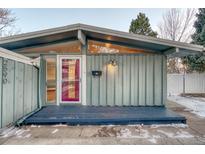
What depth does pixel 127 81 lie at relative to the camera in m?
6.66

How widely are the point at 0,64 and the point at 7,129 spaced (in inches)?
61.6

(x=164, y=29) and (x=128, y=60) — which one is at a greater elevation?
(x=164, y=29)

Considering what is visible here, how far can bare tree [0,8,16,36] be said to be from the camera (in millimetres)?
12461

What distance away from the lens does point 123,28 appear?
52.9 ft

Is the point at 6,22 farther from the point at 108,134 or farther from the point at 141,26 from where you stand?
the point at 108,134

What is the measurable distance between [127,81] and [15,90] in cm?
389

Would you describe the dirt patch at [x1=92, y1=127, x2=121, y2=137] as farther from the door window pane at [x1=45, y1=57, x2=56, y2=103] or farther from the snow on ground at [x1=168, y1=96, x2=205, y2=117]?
the snow on ground at [x1=168, y1=96, x2=205, y2=117]

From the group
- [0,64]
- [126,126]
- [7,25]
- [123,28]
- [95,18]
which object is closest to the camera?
[0,64]

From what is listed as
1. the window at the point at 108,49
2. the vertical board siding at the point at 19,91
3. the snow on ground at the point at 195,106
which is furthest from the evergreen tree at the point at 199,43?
the vertical board siding at the point at 19,91

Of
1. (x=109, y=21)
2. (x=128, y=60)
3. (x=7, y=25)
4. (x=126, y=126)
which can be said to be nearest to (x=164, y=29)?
(x=109, y=21)

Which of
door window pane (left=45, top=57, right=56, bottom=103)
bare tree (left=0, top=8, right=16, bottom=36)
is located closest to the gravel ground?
door window pane (left=45, top=57, right=56, bottom=103)

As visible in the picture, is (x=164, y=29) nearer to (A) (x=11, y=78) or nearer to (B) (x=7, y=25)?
(B) (x=7, y=25)

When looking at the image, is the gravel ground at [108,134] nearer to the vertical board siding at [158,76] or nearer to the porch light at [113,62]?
the vertical board siding at [158,76]

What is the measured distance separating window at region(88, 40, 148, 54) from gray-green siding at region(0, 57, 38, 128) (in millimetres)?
2310
